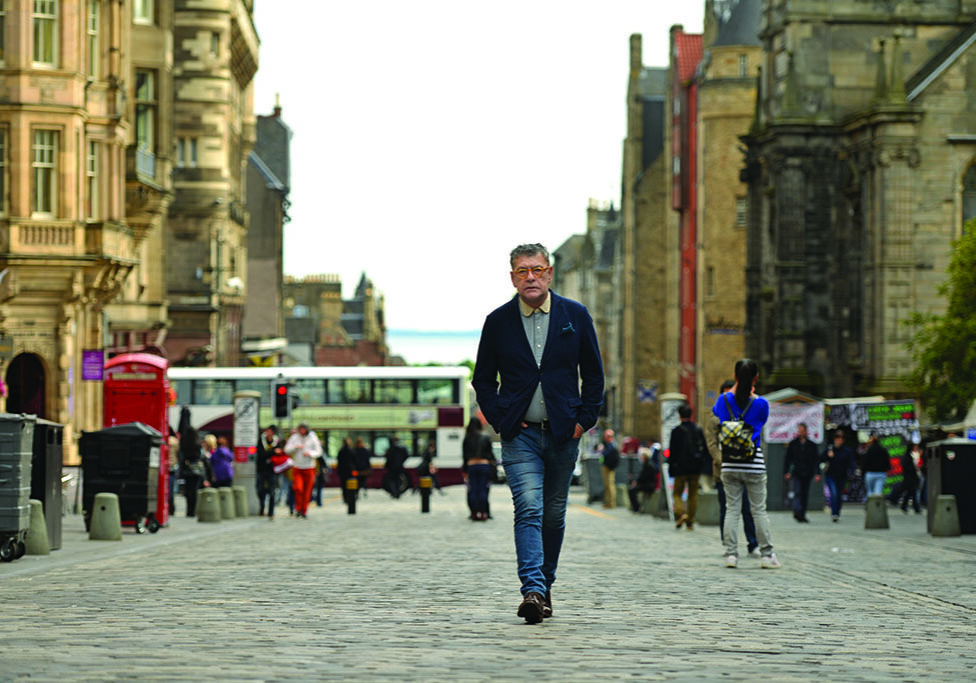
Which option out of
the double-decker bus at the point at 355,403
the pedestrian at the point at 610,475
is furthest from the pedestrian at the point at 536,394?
the double-decker bus at the point at 355,403

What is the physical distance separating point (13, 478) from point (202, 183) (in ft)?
169

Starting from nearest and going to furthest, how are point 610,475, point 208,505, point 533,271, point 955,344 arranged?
point 533,271 < point 208,505 < point 955,344 < point 610,475

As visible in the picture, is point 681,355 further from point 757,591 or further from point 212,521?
point 757,591

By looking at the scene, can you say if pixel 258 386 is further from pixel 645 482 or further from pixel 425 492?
pixel 645 482

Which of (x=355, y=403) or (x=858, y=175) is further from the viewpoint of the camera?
(x=355, y=403)

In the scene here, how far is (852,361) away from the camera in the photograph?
172ft

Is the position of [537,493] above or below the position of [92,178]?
below

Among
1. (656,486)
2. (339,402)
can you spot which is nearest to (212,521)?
(656,486)

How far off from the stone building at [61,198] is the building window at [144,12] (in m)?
10.1

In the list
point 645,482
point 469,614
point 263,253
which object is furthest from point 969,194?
point 263,253

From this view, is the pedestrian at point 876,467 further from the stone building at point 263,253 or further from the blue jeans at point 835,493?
the stone building at point 263,253

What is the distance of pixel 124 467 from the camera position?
24.3m

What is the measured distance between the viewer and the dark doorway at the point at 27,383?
39.0m

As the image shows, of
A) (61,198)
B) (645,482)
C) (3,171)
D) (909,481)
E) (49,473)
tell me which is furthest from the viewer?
(61,198)
